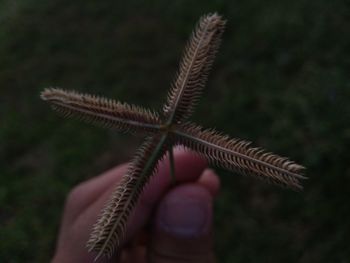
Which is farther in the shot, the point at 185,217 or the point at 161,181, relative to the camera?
the point at 161,181

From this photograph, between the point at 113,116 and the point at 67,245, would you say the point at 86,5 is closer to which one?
the point at 67,245

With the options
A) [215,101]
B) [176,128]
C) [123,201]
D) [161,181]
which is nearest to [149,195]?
[161,181]

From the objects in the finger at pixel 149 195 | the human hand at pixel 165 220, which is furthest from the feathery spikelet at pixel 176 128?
the human hand at pixel 165 220

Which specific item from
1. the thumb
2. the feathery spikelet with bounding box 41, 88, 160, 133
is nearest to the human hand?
the thumb

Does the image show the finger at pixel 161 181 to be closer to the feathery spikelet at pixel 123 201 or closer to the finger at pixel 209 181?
the finger at pixel 209 181

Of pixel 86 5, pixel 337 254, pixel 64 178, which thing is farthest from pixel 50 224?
pixel 86 5

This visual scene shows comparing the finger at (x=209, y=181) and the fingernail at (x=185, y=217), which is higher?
the fingernail at (x=185, y=217)

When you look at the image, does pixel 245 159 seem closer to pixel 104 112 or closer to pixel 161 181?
pixel 104 112
